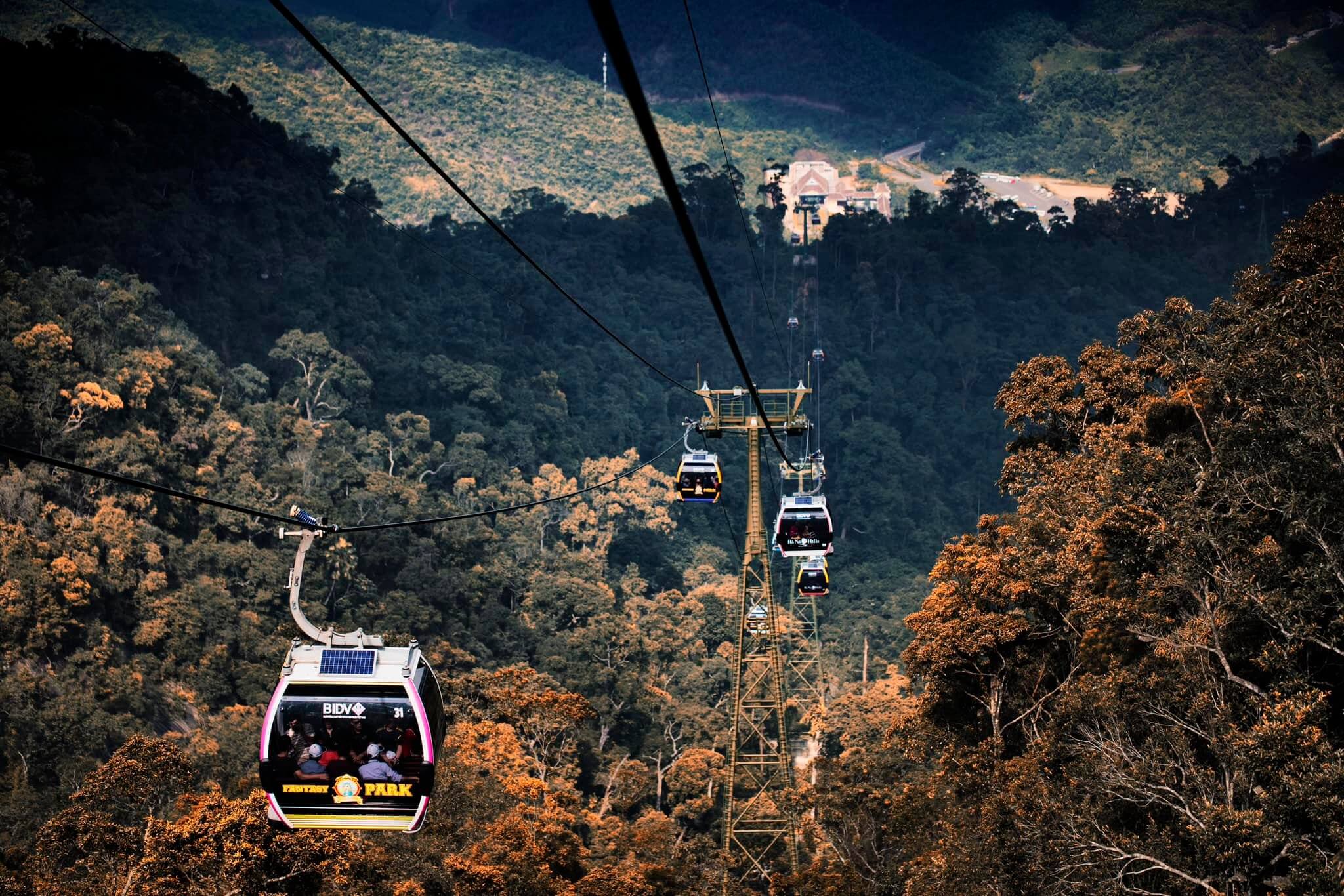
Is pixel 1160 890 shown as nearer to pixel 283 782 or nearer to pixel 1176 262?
pixel 283 782

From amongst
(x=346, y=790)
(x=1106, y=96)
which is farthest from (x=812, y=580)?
(x=1106, y=96)

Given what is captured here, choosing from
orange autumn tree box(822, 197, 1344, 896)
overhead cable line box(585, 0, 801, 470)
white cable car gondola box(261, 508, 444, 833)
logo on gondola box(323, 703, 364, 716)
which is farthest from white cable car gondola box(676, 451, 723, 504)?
overhead cable line box(585, 0, 801, 470)

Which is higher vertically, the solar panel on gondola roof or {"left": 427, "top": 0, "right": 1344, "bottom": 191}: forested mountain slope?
{"left": 427, "top": 0, "right": 1344, "bottom": 191}: forested mountain slope

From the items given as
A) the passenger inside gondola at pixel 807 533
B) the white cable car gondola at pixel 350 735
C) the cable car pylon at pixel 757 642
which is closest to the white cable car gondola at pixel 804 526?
the passenger inside gondola at pixel 807 533

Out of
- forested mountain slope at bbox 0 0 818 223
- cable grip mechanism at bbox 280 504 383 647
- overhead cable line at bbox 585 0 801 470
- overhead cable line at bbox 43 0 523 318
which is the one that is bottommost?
cable grip mechanism at bbox 280 504 383 647

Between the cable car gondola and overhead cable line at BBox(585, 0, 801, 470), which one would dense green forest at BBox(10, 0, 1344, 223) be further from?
overhead cable line at BBox(585, 0, 801, 470)

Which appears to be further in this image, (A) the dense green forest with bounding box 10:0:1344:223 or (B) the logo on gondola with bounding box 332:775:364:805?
(A) the dense green forest with bounding box 10:0:1344:223
